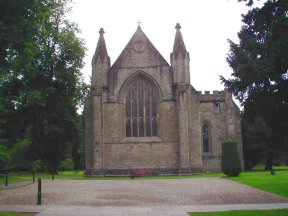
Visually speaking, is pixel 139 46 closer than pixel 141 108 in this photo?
No

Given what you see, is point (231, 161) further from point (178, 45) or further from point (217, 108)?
point (178, 45)

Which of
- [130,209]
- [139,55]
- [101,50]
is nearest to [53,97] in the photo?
[101,50]

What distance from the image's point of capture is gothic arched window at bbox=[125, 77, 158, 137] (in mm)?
37156

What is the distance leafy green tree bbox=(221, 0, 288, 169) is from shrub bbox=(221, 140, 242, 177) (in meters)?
11.7

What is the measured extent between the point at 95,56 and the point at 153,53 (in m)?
5.72

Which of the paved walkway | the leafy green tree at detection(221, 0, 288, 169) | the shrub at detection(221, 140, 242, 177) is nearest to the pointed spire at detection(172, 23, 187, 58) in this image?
the shrub at detection(221, 140, 242, 177)

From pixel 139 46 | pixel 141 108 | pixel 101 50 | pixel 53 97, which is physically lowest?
pixel 141 108

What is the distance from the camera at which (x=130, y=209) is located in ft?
43.5

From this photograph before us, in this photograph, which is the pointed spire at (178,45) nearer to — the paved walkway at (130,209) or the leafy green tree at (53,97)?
the leafy green tree at (53,97)

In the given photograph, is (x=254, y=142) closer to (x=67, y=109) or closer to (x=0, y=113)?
(x=67, y=109)

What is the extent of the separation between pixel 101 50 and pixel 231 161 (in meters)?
16.4

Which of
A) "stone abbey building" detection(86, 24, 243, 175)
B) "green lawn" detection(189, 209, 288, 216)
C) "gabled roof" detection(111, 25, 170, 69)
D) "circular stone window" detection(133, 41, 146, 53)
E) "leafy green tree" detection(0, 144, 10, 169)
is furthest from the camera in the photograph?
"circular stone window" detection(133, 41, 146, 53)

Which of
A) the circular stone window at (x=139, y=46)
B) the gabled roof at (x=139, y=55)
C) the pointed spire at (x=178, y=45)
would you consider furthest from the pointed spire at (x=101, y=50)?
the pointed spire at (x=178, y=45)

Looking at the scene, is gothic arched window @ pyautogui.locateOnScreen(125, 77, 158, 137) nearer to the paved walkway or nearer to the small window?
the small window
